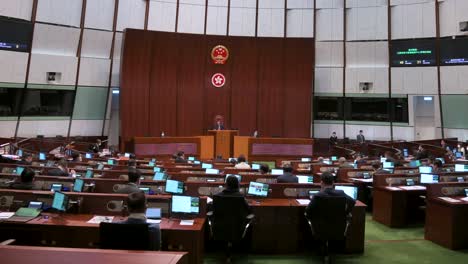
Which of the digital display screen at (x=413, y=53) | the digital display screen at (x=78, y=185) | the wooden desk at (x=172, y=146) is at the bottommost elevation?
the digital display screen at (x=78, y=185)

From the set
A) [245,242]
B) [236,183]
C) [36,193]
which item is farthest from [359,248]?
[36,193]

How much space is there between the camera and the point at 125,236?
3.80m

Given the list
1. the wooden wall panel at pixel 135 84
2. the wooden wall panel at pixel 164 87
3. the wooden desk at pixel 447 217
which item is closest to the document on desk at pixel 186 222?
the wooden desk at pixel 447 217

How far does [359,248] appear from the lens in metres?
6.43

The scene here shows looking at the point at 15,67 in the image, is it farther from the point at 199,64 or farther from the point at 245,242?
the point at 245,242

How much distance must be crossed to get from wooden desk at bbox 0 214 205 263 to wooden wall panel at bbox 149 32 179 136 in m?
14.3

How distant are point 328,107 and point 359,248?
16197 mm

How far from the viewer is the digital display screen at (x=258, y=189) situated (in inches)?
261

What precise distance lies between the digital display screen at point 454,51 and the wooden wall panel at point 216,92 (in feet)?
33.0

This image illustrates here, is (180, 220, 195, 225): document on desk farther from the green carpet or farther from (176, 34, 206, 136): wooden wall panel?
(176, 34, 206, 136): wooden wall panel

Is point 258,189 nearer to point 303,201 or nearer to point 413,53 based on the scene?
point 303,201

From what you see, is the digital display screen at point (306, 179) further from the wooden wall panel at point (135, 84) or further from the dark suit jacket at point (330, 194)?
the wooden wall panel at point (135, 84)

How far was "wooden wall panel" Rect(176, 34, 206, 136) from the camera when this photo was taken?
1980 cm

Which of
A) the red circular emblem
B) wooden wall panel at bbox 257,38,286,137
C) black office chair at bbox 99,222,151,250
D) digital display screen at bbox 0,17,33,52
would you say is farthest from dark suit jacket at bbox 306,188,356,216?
digital display screen at bbox 0,17,33,52
